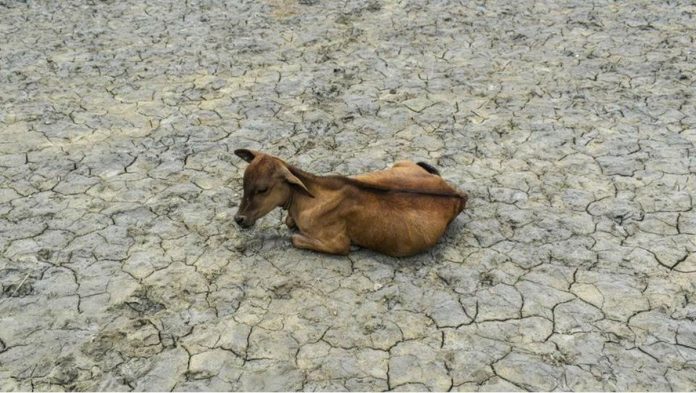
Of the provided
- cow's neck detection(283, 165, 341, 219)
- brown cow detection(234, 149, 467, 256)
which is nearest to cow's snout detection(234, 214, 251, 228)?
brown cow detection(234, 149, 467, 256)

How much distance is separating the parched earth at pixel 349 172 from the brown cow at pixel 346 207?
0.18 metres

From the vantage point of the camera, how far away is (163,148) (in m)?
7.11

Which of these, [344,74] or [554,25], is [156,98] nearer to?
[344,74]

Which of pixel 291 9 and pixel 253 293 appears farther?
pixel 291 9

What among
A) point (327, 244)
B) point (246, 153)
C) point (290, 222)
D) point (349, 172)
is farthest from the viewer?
point (349, 172)

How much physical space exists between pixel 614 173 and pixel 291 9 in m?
5.77

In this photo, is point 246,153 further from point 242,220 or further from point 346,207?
point 346,207

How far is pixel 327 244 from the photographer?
5324 millimetres

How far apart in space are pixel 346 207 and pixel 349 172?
4.52 feet

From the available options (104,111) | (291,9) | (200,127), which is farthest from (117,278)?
(291,9)

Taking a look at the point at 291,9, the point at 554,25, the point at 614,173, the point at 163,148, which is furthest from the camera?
the point at 291,9

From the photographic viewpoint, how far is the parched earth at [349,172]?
455 cm

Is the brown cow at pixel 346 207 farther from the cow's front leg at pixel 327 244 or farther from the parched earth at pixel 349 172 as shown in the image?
the parched earth at pixel 349 172

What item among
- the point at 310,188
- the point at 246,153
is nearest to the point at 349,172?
the point at 310,188
